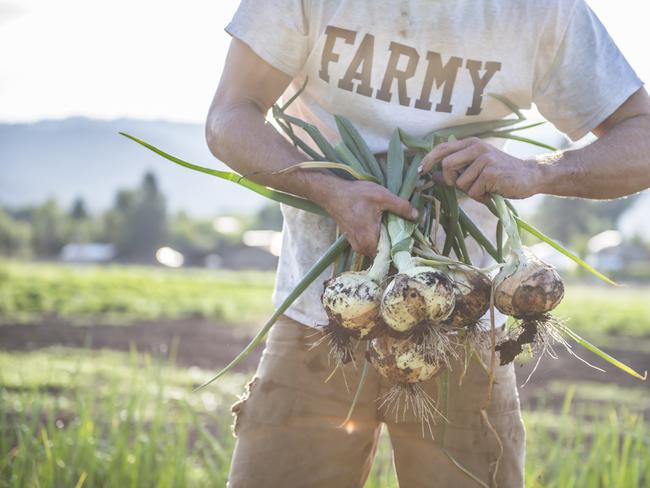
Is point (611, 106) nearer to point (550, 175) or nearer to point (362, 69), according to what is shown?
point (550, 175)

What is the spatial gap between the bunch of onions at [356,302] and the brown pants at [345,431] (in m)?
0.44

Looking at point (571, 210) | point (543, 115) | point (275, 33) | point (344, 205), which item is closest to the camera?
point (344, 205)

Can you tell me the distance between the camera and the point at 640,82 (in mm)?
1913

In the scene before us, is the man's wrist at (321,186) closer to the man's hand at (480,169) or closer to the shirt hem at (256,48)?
the man's hand at (480,169)

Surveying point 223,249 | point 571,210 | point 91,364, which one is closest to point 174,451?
point 91,364

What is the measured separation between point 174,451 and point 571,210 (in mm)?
65079

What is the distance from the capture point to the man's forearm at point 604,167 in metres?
1.76

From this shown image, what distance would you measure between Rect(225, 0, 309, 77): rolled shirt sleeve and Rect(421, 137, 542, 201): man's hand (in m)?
0.46

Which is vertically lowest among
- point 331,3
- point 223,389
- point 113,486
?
point 223,389

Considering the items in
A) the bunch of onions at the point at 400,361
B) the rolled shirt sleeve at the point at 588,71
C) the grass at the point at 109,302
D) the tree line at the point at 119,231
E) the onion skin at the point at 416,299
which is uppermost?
the rolled shirt sleeve at the point at 588,71

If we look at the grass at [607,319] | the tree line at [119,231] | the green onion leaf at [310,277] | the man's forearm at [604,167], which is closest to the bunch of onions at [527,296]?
the man's forearm at [604,167]

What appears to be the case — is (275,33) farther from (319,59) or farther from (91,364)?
(91,364)

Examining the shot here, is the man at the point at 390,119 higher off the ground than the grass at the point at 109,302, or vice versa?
the man at the point at 390,119

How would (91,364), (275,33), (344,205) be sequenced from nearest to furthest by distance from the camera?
(344,205) < (275,33) < (91,364)
